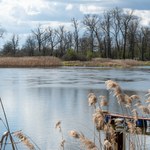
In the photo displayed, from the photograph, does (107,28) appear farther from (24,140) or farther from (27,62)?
(24,140)

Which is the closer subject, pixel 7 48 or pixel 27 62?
pixel 27 62

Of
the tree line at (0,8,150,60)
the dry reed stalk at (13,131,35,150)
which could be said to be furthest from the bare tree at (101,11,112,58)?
the dry reed stalk at (13,131,35,150)

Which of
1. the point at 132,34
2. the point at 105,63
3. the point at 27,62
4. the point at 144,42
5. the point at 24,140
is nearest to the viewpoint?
the point at 24,140

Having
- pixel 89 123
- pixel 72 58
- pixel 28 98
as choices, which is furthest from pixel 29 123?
pixel 72 58

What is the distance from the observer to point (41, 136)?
9.51 meters

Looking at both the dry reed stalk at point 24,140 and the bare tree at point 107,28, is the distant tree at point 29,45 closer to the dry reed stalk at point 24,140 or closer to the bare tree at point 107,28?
the bare tree at point 107,28

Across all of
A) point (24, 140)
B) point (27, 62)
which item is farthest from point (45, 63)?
point (24, 140)

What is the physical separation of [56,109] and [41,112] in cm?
81

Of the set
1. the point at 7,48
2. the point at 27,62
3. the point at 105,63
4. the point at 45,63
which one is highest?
the point at 7,48

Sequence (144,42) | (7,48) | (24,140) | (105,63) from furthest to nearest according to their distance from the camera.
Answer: (7,48) → (144,42) → (105,63) → (24,140)

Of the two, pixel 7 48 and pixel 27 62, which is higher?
pixel 7 48

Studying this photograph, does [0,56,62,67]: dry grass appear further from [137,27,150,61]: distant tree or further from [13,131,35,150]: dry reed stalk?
[13,131,35,150]: dry reed stalk

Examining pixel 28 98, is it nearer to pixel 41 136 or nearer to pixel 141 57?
pixel 41 136

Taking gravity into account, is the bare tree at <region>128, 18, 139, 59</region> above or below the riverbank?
above
